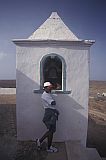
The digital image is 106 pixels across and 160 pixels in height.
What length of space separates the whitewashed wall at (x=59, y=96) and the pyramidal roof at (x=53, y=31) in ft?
1.09

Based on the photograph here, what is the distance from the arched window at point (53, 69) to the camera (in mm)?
5898

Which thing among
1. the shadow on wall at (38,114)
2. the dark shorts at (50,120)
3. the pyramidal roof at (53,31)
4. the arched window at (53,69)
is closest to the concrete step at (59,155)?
the dark shorts at (50,120)

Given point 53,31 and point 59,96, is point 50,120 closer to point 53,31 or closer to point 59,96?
point 59,96

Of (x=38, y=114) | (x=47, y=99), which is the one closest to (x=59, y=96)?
(x=38, y=114)

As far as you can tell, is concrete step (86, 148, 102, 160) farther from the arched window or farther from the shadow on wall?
the arched window

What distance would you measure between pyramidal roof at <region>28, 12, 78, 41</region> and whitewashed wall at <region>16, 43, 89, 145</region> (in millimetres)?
331

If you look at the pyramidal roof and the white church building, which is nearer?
the white church building

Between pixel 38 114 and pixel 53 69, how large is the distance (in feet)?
3.61

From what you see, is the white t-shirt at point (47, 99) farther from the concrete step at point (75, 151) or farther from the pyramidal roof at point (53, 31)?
the pyramidal roof at point (53, 31)

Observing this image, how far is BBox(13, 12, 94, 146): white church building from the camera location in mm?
5879

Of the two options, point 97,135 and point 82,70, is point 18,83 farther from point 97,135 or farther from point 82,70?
point 97,135

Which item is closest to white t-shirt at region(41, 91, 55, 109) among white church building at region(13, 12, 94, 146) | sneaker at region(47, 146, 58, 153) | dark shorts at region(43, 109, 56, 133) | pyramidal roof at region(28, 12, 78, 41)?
dark shorts at region(43, 109, 56, 133)

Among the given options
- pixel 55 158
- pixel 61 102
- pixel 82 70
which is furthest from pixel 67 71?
pixel 55 158

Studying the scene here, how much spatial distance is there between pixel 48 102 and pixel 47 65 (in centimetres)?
116
